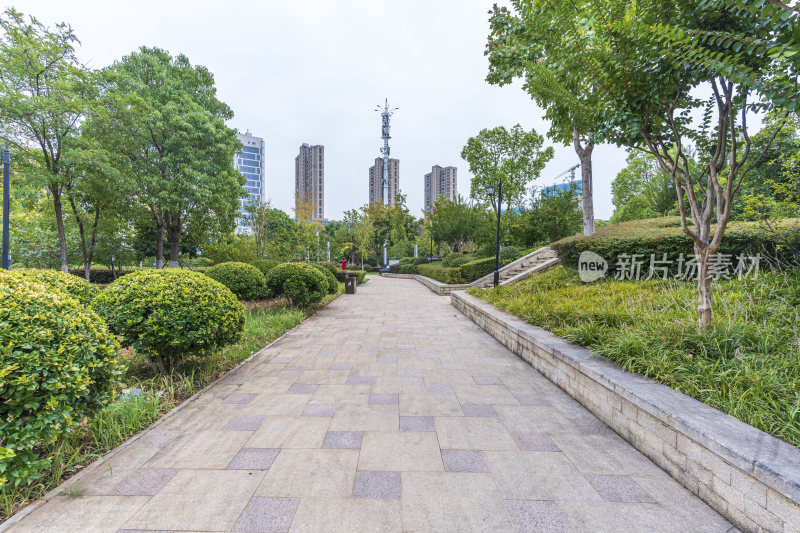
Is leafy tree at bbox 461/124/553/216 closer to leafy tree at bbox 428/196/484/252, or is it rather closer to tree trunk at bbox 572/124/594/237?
leafy tree at bbox 428/196/484/252

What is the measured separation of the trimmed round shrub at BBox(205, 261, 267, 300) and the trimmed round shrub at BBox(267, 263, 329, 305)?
0.32 m

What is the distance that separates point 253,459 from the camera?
220 centimetres

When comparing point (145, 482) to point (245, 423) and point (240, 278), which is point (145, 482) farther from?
point (240, 278)

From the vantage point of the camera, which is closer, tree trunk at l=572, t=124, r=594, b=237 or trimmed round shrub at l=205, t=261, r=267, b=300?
trimmed round shrub at l=205, t=261, r=267, b=300

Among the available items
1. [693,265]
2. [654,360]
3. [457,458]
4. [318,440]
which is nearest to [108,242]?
[318,440]

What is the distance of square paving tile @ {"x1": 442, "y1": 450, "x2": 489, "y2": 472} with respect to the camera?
6.92ft

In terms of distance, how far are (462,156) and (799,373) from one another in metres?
21.0

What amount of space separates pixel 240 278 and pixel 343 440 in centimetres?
624

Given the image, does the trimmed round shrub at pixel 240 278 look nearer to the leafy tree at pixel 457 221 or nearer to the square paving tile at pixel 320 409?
the square paving tile at pixel 320 409

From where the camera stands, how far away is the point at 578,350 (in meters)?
3.51

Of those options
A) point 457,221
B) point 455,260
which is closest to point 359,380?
point 455,260

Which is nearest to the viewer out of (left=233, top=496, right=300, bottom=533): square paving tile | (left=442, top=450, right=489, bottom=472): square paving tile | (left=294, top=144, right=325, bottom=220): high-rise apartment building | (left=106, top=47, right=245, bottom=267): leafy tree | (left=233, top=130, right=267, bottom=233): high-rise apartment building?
(left=233, top=496, right=300, bottom=533): square paving tile

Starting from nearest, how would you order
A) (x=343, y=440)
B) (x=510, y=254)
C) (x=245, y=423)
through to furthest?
(x=343, y=440) → (x=245, y=423) → (x=510, y=254)

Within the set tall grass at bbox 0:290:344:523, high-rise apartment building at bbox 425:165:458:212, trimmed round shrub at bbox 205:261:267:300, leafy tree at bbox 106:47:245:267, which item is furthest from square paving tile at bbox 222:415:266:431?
high-rise apartment building at bbox 425:165:458:212
